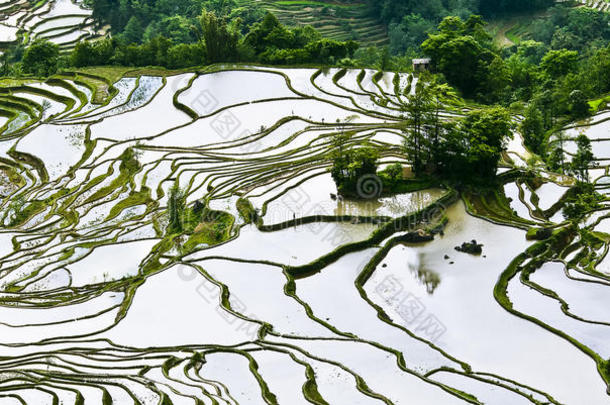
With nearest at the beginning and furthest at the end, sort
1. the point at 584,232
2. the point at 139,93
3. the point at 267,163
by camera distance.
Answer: the point at 584,232 < the point at 267,163 < the point at 139,93

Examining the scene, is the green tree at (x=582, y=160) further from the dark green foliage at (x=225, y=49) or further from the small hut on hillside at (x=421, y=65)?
the dark green foliage at (x=225, y=49)

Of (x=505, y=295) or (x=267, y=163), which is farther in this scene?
(x=267, y=163)

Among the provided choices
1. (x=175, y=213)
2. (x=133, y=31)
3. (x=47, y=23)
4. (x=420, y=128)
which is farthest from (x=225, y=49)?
(x=47, y=23)

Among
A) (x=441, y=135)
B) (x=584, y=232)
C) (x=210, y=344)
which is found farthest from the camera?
(x=441, y=135)

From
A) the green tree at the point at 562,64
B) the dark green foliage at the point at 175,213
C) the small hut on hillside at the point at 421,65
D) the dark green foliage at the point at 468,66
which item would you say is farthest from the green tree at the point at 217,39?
the dark green foliage at the point at 175,213

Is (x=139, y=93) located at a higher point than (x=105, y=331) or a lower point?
higher

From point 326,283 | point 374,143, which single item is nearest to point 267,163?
point 374,143

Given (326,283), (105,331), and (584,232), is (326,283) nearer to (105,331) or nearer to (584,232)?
(105,331)
